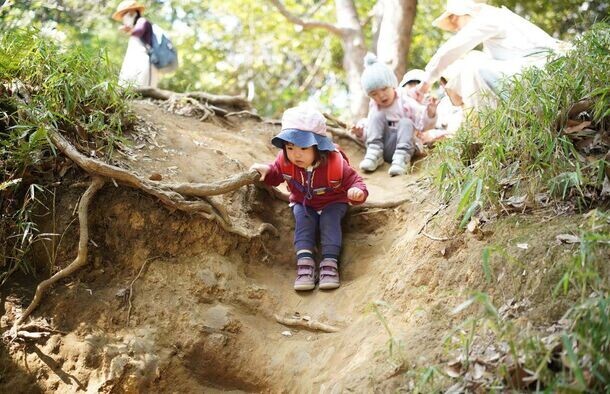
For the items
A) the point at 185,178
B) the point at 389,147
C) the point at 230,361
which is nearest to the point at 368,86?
the point at 389,147

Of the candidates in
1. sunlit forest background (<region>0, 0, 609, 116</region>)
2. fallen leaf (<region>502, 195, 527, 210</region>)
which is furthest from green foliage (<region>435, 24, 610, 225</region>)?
sunlit forest background (<region>0, 0, 609, 116</region>)

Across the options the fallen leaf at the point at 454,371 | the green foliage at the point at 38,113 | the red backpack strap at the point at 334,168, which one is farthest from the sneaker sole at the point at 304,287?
the green foliage at the point at 38,113

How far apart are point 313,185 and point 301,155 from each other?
0.29m

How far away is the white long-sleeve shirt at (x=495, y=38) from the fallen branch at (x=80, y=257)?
3.15 meters

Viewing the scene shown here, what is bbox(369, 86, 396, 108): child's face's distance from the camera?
5.86 metres

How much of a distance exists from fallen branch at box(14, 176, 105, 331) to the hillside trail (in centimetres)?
9

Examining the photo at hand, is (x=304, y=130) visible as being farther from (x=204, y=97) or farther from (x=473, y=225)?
(x=204, y=97)

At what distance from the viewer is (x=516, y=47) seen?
528cm

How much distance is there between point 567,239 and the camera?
315 cm

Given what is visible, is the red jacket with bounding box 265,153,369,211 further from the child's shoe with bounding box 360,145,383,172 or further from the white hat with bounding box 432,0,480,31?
the white hat with bounding box 432,0,480,31

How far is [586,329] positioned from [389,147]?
377cm

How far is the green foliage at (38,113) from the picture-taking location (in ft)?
13.6

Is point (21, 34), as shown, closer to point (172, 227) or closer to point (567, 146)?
point (172, 227)

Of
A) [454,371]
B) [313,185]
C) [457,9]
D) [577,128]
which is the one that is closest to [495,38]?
[457,9]
